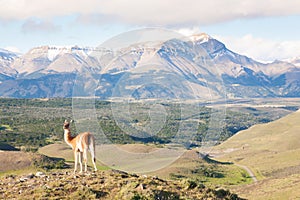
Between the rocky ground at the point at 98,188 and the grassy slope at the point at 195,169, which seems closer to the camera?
the rocky ground at the point at 98,188

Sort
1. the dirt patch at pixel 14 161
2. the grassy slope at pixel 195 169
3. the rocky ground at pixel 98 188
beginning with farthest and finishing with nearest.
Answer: the grassy slope at pixel 195 169, the dirt patch at pixel 14 161, the rocky ground at pixel 98 188

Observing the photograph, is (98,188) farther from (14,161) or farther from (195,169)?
(195,169)

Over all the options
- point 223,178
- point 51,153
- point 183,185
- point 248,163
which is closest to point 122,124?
point 183,185

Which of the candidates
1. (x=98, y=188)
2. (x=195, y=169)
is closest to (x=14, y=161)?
(x=195, y=169)

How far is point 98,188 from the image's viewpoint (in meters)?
26.8

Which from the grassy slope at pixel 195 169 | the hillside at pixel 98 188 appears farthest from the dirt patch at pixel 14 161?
the hillside at pixel 98 188

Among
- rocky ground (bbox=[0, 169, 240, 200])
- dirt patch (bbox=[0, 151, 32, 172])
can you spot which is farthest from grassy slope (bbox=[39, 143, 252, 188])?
rocky ground (bbox=[0, 169, 240, 200])

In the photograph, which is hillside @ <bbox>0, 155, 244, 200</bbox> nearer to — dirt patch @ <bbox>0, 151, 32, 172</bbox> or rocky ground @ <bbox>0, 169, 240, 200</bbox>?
rocky ground @ <bbox>0, 169, 240, 200</bbox>

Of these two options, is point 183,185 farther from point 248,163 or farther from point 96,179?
point 248,163

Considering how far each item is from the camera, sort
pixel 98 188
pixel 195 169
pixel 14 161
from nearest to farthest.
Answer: pixel 98 188
pixel 14 161
pixel 195 169

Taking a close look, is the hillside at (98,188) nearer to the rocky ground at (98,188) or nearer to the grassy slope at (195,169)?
the rocky ground at (98,188)

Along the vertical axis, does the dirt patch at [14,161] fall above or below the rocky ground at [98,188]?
below

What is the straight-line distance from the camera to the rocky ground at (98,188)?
84.9ft

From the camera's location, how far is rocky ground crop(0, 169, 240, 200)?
25891 millimetres
